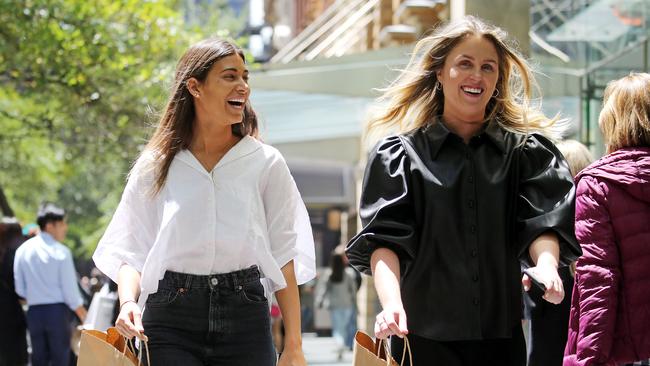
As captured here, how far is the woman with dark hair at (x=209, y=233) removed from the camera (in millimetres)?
4797

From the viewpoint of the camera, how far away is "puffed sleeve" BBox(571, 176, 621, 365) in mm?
5281

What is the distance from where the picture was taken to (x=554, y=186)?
15.2ft

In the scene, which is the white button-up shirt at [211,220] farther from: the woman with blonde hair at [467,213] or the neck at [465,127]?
the neck at [465,127]

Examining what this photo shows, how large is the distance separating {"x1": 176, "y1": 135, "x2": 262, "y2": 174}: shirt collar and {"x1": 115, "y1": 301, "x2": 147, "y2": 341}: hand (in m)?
0.62

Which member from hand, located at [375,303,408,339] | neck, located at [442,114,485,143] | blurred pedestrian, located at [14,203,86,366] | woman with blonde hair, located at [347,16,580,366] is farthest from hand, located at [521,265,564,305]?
blurred pedestrian, located at [14,203,86,366]

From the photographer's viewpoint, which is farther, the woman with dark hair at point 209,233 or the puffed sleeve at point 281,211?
the puffed sleeve at point 281,211

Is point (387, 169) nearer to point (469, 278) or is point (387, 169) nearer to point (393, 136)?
point (393, 136)

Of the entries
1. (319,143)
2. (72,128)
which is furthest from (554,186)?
(319,143)

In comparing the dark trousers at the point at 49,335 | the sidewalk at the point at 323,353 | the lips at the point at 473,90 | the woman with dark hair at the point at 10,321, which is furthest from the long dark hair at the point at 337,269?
the lips at the point at 473,90

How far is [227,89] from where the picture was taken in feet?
16.6

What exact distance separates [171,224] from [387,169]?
833 millimetres

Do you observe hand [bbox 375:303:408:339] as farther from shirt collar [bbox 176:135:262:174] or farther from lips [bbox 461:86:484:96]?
shirt collar [bbox 176:135:262:174]

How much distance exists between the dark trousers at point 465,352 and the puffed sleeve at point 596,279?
32.7 inches

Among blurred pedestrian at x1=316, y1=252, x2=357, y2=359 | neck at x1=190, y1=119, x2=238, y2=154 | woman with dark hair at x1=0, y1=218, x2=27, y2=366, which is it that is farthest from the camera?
blurred pedestrian at x1=316, y1=252, x2=357, y2=359
